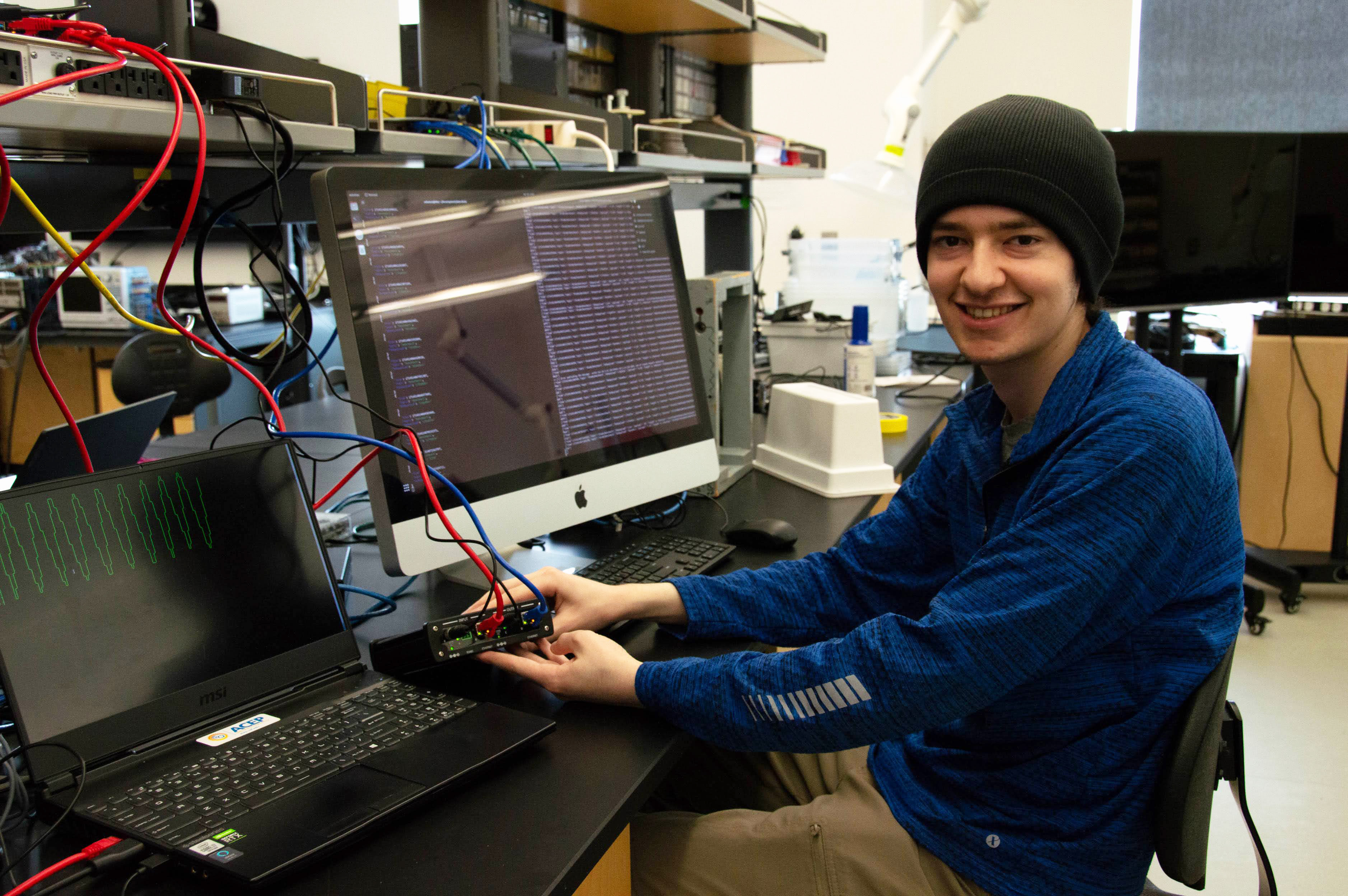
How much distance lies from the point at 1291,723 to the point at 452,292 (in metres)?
2.30

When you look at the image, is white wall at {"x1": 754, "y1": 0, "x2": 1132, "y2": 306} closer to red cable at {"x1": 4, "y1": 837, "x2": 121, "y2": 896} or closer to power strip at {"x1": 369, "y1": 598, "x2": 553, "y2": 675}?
power strip at {"x1": 369, "y1": 598, "x2": 553, "y2": 675}

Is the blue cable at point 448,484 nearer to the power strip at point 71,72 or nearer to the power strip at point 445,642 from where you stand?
the power strip at point 445,642

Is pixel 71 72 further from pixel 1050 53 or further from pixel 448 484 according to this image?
pixel 1050 53

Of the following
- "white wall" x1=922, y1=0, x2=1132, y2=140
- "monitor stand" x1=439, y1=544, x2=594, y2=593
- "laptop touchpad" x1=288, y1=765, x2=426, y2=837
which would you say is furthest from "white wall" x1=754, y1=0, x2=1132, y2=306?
"laptop touchpad" x1=288, y1=765, x2=426, y2=837

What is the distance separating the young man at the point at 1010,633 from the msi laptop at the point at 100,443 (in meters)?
0.59

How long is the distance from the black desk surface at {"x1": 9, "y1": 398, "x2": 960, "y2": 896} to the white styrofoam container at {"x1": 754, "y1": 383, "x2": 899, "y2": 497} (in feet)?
1.99

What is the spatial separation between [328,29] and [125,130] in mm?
2297

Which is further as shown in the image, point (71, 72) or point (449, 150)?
point (449, 150)

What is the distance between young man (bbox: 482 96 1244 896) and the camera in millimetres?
823

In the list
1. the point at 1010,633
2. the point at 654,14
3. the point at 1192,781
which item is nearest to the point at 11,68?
the point at 1010,633

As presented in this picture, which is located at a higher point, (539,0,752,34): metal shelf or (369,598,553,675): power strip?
(539,0,752,34): metal shelf

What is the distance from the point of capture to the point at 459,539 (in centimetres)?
97

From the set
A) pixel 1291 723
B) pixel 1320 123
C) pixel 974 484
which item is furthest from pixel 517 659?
pixel 1320 123

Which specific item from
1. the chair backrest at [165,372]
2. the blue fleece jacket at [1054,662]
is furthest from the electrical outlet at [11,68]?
the chair backrest at [165,372]
